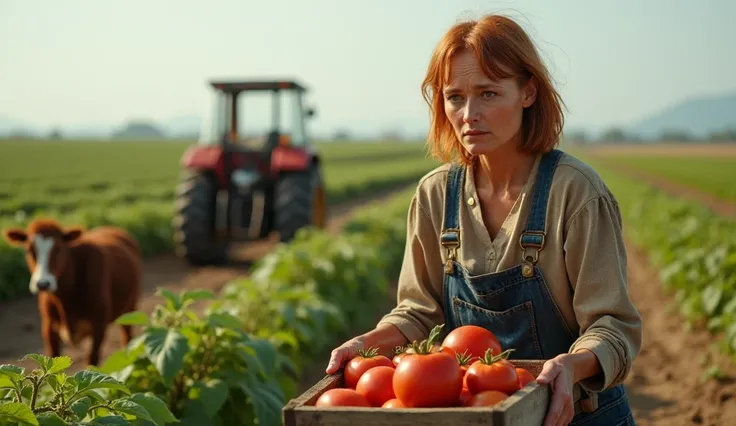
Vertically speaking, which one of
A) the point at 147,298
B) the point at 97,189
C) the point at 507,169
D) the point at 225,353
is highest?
the point at 507,169

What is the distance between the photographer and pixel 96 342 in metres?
5.88

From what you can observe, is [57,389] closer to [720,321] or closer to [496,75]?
[496,75]

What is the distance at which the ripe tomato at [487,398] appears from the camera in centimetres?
182

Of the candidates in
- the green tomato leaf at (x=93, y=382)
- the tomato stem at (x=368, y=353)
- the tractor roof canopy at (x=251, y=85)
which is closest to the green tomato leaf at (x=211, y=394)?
the green tomato leaf at (x=93, y=382)

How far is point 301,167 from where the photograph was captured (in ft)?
37.8

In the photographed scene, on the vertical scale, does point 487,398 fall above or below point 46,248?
above

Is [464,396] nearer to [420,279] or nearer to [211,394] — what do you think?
[420,279]

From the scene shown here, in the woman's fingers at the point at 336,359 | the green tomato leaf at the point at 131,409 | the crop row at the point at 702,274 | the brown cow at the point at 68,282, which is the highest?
the woman's fingers at the point at 336,359

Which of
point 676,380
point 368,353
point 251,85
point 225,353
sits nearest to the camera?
point 368,353

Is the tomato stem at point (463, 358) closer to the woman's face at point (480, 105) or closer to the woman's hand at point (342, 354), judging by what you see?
the woman's hand at point (342, 354)

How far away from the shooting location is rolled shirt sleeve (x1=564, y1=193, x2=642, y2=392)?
87.3 inches

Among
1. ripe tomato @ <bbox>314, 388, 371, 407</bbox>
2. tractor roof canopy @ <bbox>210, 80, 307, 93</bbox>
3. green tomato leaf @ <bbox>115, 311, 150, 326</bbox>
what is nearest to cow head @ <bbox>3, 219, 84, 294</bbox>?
green tomato leaf @ <bbox>115, 311, 150, 326</bbox>

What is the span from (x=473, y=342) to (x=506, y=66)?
0.76 m

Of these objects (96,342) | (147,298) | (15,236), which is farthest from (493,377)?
(147,298)
